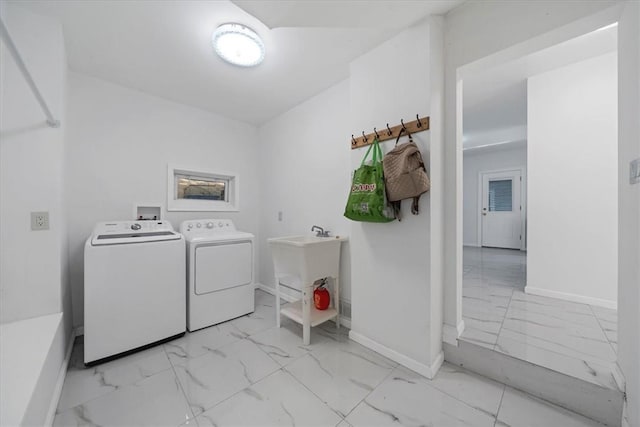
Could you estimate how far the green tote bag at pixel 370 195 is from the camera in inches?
58.0

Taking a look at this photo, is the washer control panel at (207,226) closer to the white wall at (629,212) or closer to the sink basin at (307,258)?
the sink basin at (307,258)

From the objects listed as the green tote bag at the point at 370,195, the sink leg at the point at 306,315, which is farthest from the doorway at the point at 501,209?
the sink leg at the point at 306,315

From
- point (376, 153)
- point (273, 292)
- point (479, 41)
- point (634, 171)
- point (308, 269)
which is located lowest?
point (273, 292)

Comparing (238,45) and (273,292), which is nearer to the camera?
(238,45)

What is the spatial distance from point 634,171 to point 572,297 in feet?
6.01

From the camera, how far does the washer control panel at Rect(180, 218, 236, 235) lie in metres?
2.41

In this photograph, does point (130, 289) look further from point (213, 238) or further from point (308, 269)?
point (308, 269)

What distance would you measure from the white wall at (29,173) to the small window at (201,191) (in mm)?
1031

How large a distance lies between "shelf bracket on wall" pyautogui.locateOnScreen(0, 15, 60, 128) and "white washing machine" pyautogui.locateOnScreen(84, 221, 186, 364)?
2.70ft

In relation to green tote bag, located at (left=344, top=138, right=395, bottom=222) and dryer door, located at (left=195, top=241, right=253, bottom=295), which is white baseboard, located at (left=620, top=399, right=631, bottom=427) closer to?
green tote bag, located at (left=344, top=138, right=395, bottom=222)

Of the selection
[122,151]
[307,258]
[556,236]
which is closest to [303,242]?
[307,258]

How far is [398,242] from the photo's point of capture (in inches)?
61.4

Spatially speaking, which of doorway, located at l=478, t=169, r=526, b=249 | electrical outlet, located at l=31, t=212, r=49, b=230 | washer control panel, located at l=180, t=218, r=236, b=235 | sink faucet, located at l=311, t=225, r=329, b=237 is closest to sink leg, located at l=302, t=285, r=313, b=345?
sink faucet, located at l=311, t=225, r=329, b=237

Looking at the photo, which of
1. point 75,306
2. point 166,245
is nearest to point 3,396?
point 166,245
